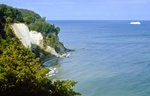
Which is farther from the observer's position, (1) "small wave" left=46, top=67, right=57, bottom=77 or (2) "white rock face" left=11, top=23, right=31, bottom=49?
(2) "white rock face" left=11, top=23, right=31, bottom=49

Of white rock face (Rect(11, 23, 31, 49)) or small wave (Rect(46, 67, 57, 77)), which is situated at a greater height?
white rock face (Rect(11, 23, 31, 49))

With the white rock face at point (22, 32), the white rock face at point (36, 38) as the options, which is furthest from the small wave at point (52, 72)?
the white rock face at point (36, 38)

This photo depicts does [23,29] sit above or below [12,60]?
above

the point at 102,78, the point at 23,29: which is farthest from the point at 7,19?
the point at 102,78

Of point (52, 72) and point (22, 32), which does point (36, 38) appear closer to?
point (22, 32)

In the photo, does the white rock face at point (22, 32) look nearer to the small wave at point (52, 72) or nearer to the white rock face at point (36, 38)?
the small wave at point (52, 72)

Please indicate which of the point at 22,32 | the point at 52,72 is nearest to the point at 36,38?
the point at 22,32

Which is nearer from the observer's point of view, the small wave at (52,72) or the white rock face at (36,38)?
the small wave at (52,72)

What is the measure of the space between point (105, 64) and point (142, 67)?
10.6m

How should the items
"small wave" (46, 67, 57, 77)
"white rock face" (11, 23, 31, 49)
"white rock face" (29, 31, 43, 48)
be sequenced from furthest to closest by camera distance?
1. "white rock face" (29, 31, 43, 48)
2. "white rock face" (11, 23, 31, 49)
3. "small wave" (46, 67, 57, 77)

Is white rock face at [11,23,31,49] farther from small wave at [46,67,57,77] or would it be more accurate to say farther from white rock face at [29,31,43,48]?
white rock face at [29,31,43,48]

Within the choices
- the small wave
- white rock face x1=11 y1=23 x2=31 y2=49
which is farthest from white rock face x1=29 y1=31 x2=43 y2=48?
the small wave

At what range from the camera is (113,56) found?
64.4 meters

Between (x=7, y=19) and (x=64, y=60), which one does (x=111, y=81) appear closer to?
(x=64, y=60)
